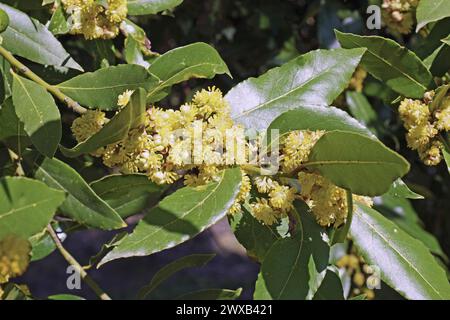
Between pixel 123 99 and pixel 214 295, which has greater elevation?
pixel 123 99

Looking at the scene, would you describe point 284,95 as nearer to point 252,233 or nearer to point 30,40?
point 252,233

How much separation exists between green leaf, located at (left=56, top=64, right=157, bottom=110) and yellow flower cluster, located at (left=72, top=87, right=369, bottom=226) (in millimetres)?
48

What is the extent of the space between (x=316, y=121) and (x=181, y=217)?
0.31 meters

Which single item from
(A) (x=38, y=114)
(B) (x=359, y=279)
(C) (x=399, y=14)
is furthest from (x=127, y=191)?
(B) (x=359, y=279)

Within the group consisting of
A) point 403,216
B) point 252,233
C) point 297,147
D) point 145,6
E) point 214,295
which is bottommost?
point 403,216

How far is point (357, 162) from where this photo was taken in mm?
1165

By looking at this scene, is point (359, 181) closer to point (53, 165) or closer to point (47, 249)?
point (53, 165)

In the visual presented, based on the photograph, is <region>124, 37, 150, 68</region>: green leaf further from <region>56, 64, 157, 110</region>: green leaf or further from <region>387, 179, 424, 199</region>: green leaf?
<region>387, 179, 424, 199</region>: green leaf

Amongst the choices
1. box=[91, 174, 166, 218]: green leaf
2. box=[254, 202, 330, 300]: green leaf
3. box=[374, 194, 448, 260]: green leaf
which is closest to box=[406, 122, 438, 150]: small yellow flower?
box=[254, 202, 330, 300]: green leaf

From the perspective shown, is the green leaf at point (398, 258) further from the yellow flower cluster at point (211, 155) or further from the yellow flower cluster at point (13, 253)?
the yellow flower cluster at point (13, 253)

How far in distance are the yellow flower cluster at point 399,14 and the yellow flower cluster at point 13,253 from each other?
3.75 ft

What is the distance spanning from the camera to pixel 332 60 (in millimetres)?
1470

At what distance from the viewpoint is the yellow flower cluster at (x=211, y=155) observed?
51.3 inches

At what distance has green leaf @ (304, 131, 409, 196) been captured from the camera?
1104 mm
